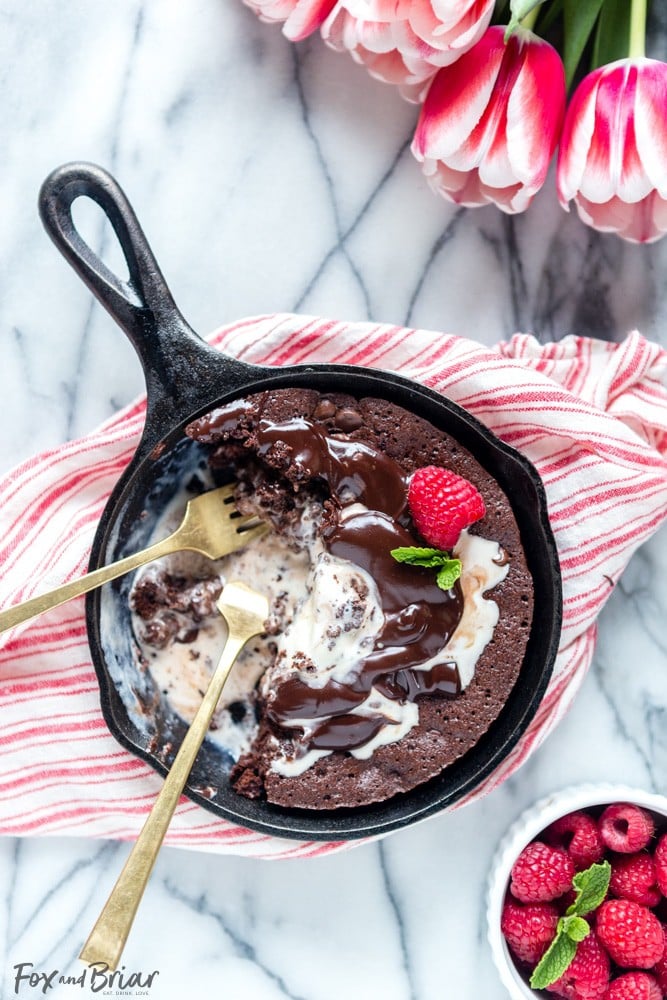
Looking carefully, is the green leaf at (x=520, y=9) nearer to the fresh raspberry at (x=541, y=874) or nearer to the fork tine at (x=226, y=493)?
the fork tine at (x=226, y=493)

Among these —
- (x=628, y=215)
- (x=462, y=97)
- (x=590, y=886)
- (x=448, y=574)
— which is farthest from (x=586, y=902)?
(x=462, y=97)

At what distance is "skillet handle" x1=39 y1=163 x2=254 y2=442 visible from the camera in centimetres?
173

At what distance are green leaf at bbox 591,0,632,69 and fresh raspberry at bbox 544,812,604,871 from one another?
1.51m

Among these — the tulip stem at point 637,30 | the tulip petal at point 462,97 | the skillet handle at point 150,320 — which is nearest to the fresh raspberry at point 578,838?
the skillet handle at point 150,320

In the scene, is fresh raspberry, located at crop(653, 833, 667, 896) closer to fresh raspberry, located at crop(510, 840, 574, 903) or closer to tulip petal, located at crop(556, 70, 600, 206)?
fresh raspberry, located at crop(510, 840, 574, 903)

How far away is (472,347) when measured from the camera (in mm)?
1879

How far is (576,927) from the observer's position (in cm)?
185

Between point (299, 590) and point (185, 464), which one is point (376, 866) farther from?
point (185, 464)

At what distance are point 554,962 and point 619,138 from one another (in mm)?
1552

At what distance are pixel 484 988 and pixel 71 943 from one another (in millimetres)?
921

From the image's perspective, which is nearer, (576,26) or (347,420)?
(347,420)

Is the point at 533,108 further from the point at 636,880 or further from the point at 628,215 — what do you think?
the point at 636,880

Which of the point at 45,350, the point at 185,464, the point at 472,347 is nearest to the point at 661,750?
the point at 472,347

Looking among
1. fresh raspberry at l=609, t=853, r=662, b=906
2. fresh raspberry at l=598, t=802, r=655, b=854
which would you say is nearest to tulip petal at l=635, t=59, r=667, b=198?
fresh raspberry at l=598, t=802, r=655, b=854
